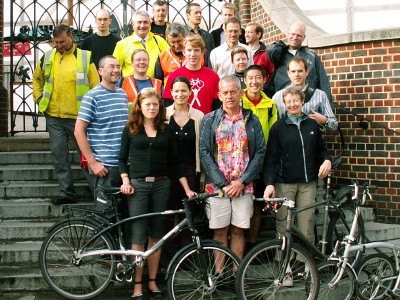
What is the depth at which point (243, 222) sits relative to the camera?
590cm

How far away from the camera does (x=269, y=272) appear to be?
18.0 ft

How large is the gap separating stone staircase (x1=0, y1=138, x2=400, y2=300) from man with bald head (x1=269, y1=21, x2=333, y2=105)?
1459 mm

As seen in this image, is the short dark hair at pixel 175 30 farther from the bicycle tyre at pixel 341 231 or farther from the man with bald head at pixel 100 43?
the bicycle tyre at pixel 341 231

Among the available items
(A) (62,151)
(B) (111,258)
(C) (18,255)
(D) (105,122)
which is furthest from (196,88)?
(C) (18,255)

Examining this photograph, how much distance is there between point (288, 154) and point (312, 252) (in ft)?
2.98

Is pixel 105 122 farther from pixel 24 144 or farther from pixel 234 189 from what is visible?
pixel 24 144

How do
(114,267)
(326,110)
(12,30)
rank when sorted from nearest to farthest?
(114,267) → (326,110) → (12,30)

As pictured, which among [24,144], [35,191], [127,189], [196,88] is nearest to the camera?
[127,189]

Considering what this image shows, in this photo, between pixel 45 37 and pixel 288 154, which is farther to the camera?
pixel 45 37

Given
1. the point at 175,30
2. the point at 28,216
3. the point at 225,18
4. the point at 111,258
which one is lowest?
the point at 111,258

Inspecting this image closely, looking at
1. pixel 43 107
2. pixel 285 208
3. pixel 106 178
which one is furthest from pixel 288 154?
pixel 43 107

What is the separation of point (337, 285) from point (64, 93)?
11.5ft

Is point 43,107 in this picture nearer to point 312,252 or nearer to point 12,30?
point 12,30

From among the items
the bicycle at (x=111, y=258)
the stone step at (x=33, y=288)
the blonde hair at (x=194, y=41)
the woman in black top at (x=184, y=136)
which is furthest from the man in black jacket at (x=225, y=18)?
the stone step at (x=33, y=288)
